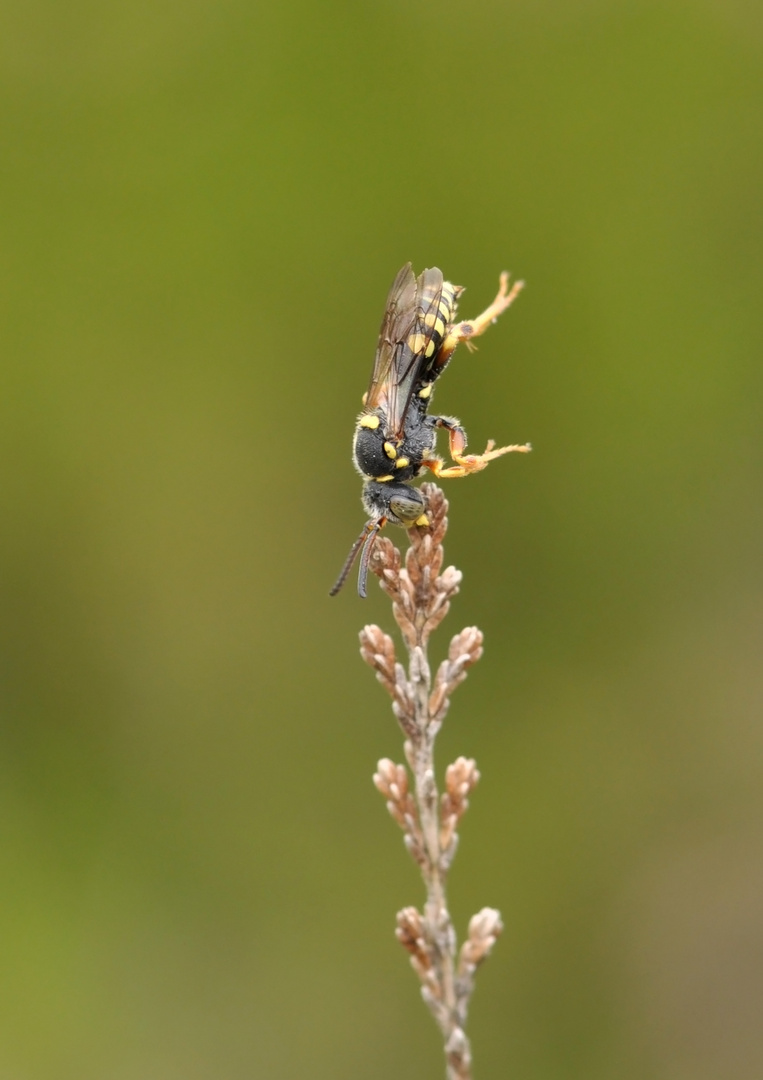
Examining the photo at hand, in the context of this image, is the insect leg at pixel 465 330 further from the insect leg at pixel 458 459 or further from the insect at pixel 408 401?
the insect leg at pixel 458 459

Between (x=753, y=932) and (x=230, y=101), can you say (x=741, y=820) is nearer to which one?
(x=753, y=932)

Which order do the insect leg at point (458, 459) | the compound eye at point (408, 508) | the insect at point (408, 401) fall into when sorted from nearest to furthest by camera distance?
the compound eye at point (408, 508) < the insect at point (408, 401) < the insect leg at point (458, 459)

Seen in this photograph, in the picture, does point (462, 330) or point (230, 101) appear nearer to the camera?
point (462, 330)

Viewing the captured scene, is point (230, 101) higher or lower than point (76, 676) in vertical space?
higher

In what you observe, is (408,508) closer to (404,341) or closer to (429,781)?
(429,781)

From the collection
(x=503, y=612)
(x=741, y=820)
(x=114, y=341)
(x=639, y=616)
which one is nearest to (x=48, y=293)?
(x=114, y=341)

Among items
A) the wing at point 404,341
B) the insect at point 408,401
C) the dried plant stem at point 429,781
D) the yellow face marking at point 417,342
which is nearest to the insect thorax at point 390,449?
the insect at point 408,401
